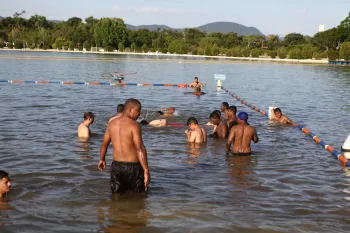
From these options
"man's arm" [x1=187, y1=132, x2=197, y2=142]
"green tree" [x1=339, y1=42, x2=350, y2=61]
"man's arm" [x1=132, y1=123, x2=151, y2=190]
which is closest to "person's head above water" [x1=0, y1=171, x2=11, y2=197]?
"man's arm" [x1=132, y1=123, x2=151, y2=190]

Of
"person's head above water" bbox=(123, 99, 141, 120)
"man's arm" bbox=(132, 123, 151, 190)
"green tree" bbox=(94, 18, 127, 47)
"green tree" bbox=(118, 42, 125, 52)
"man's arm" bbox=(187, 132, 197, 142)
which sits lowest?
"man's arm" bbox=(187, 132, 197, 142)

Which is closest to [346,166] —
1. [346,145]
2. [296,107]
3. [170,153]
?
[346,145]

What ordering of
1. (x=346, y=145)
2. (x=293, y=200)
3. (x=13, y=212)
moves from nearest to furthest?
(x=13, y=212)
(x=293, y=200)
(x=346, y=145)

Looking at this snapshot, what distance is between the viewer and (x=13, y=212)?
25.2 ft

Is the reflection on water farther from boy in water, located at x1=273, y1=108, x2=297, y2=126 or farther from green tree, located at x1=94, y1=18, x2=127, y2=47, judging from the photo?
green tree, located at x1=94, y1=18, x2=127, y2=47

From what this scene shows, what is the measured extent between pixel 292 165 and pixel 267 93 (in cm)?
2033

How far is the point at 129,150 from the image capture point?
7230 millimetres

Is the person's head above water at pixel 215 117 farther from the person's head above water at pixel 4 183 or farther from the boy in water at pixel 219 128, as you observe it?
the person's head above water at pixel 4 183

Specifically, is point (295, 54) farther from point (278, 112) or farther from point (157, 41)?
point (278, 112)

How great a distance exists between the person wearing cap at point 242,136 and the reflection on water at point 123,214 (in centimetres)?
355

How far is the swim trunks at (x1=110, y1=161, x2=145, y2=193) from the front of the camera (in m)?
7.30

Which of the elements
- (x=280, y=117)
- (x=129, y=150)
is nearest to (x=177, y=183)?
(x=129, y=150)

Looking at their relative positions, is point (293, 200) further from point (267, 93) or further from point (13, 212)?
point (267, 93)

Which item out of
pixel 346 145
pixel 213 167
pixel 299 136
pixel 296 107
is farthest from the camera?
pixel 296 107
